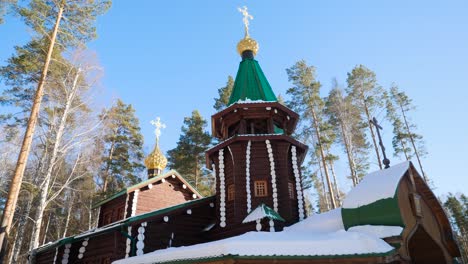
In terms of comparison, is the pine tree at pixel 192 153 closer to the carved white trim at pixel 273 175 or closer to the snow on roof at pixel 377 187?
the carved white trim at pixel 273 175

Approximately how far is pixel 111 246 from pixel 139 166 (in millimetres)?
14580

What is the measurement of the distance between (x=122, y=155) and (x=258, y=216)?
17.8 metres

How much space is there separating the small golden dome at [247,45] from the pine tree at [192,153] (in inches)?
392

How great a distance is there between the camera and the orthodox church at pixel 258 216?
7.14 metres

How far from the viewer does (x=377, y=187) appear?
870 cm

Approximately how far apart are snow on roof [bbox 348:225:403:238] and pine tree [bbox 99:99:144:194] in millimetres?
19543

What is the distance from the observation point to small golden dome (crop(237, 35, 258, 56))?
53.8 feet

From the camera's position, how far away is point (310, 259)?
6.92 metres

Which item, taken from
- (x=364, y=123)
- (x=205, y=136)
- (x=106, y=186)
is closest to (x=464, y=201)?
(x=364, y=123)

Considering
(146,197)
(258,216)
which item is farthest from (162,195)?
(258,216)

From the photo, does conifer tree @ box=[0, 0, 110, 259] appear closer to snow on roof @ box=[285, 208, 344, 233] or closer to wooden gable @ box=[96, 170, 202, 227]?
wooden gable @ box=[96, 170, 202, 227]

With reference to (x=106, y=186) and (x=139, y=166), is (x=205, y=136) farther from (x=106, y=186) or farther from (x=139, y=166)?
(x=106, y=186)

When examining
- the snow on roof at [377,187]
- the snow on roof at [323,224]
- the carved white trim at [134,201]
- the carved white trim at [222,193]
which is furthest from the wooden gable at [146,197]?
the snow on roof at [377,187]

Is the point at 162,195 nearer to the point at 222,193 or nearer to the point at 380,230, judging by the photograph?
the point at 222,193
